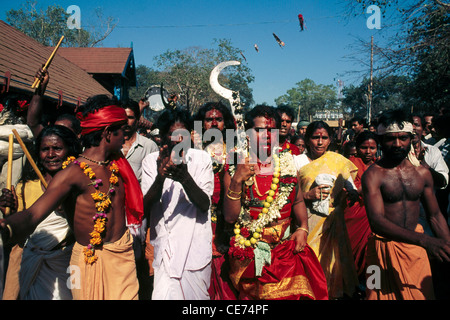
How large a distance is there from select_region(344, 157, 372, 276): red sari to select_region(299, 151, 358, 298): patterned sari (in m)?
0.33

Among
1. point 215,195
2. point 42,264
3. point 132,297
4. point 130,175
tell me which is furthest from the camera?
point 215,195

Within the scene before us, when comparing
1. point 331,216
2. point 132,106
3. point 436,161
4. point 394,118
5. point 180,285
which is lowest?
point 180,285

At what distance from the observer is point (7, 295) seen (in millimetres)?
2908

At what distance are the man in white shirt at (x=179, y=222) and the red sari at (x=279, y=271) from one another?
35 cm

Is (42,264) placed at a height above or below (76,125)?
below

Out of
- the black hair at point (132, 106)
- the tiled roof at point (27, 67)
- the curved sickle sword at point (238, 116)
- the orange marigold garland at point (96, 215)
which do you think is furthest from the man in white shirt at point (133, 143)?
the tiled roof at point (27, 67)

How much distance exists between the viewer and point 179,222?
9.78 feet

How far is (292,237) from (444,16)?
906cm

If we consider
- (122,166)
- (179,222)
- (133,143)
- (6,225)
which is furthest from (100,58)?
(6,225)

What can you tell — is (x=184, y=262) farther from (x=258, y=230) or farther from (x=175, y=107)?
(x=175, y=107)

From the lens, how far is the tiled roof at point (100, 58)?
2041cm

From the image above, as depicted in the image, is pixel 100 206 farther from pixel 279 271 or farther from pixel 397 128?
pixel 397 128

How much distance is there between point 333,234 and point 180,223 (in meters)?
2.16
